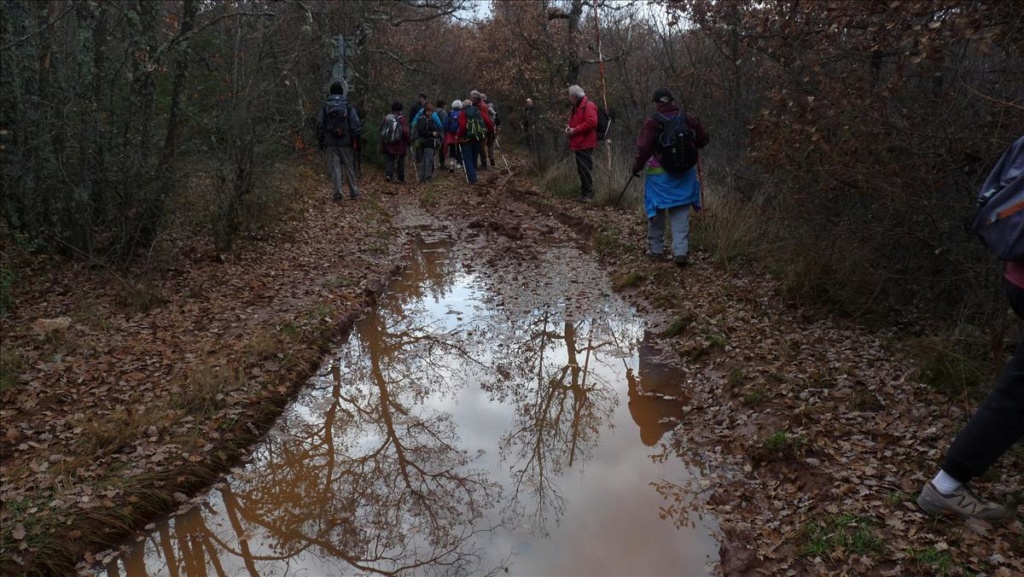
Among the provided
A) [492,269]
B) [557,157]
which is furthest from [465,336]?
[557,157]

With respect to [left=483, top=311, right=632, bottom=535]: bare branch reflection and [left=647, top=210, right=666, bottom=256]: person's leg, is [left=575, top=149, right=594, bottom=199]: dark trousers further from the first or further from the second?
[left=483, top=311, right=632, bottom=535]: bare branch reflection

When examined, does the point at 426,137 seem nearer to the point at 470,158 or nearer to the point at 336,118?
the point at 470,158

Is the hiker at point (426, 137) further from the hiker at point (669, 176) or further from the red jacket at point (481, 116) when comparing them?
the hiker at point (669, 176)

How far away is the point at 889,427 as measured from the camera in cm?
435

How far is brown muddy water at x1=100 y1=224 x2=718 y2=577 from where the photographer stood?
12.6ft

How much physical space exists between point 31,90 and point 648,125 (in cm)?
637

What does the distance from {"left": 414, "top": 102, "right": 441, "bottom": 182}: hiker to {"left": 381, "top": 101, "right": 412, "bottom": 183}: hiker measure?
1.10 ft

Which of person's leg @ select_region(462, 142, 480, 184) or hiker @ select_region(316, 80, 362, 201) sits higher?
hiker @ select_region(316, 80, 362, 201)

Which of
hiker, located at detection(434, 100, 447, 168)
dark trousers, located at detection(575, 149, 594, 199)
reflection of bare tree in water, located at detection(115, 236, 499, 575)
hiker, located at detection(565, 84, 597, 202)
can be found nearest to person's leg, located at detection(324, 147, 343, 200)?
hiker, located at detection(565, 84, 597, 202)

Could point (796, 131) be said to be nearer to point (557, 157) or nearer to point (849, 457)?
point (849, 457)

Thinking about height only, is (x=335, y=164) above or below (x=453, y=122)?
below

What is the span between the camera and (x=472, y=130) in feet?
53.2

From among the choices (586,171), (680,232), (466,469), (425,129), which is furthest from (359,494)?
(425,129)

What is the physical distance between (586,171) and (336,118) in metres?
4.61
